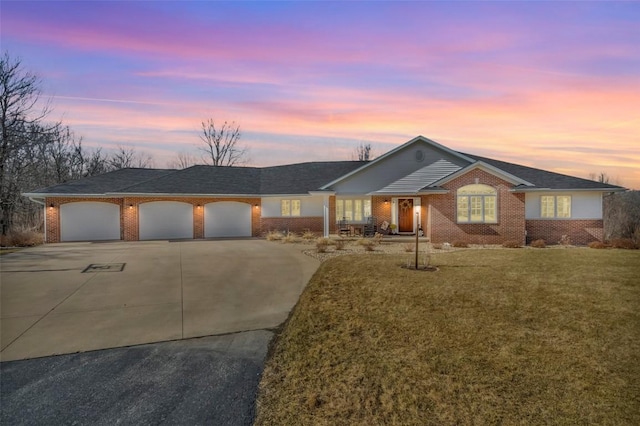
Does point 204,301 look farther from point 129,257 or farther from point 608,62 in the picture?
point 608,62

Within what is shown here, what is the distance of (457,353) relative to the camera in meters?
5.48

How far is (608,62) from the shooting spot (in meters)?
12.5

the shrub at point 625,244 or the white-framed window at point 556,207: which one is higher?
the white-framed window at point 556,207

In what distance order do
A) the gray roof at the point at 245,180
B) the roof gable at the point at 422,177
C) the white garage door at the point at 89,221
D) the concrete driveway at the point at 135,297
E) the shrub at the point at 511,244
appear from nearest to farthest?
the concrete driveway at the point at 135,297, the shrub at the point at 511,244, the gray roof at the point at 245,180, the roof gable at the point at 422,177, the white garage door at the point at 89,221

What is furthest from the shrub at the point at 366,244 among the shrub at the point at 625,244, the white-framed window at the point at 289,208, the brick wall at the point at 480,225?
the shrub at the point at 625,244

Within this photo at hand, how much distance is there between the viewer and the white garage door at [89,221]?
21297 mm

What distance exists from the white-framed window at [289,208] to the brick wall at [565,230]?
14.4m

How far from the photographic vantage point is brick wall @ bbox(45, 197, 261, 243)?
2091 cm

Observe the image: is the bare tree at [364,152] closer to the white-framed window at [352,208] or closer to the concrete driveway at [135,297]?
the white-framed window at [352,208]

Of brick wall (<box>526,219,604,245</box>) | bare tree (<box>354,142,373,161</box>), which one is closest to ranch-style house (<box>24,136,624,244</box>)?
brick wall (<box>526,219,604,245</box>)

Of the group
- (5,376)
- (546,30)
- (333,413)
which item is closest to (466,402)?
(333,413)

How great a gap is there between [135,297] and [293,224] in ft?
52.0

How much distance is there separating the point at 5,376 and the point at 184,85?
13864 millimetres

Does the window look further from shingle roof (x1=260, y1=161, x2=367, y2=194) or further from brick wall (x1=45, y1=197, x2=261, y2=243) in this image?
brick wall (x1=45, y1=197, x2=261, y2=243)
